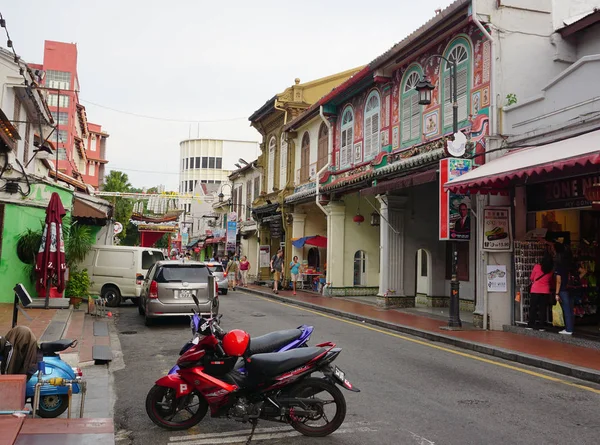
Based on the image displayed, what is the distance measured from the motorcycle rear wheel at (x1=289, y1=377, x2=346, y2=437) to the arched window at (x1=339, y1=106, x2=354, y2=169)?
16217 millimetres

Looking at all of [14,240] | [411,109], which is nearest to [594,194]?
[411,109]

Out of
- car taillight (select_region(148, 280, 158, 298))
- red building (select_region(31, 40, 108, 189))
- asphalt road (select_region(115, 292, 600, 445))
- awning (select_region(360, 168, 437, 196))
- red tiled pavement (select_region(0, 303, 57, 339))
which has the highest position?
red building (select_region(31, 40, 108, 189))

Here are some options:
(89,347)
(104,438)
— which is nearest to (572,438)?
(104,438)

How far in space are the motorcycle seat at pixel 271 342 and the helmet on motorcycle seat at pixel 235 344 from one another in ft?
0.57

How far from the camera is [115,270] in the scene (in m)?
16.9

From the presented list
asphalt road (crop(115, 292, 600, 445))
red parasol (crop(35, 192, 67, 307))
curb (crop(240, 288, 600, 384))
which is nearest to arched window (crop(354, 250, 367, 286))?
curb (crop(240, 288, 600, 384))

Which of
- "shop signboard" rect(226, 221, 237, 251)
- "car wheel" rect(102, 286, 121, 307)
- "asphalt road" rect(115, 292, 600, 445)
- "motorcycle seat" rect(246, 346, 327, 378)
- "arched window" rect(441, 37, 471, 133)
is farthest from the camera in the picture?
"shop signboard" rect(226, 221, 237, 251)

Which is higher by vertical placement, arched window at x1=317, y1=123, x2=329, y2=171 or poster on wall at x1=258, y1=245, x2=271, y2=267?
arched window at x1=317, y1=123, x2=329, y2=171

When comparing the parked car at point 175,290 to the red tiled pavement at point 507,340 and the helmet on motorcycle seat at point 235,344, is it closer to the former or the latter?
the red tiled pavement at point 507,340

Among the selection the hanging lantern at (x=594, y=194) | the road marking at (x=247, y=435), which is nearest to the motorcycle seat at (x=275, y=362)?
the road marking at (x=247, y=435)

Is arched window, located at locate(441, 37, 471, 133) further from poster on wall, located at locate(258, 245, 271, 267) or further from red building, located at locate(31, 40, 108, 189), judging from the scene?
red building, located at locate(31, 40, 108, 189)

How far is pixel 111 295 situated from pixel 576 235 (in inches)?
534

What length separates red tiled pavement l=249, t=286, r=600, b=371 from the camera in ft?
30.5

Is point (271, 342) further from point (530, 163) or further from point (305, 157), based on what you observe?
point (305, 157)
